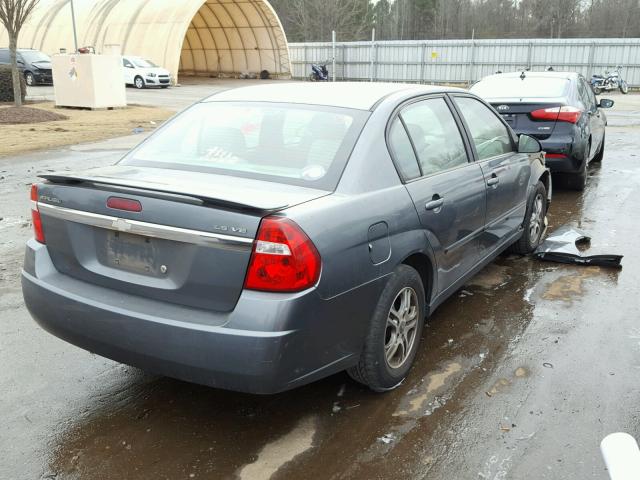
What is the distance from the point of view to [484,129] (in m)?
5.02

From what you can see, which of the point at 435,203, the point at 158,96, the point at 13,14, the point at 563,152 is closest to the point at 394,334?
the point at 435,203

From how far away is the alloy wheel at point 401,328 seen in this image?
11.5ft

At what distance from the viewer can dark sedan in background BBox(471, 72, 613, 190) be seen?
8.25 meters

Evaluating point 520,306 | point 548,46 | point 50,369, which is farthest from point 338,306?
point 548,46

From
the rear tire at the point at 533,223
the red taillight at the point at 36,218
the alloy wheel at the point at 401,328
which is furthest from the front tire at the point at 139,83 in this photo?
the alloy wheel at the point at 401,328

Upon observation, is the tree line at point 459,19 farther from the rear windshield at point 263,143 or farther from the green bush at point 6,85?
the rear windshield at point 263,143

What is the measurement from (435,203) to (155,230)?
1.74 meters

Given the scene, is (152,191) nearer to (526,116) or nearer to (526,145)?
(526,145)

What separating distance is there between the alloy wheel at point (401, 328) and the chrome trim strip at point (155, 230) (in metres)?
1.06

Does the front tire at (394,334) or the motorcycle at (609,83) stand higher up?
the motorcycle at (609,83)

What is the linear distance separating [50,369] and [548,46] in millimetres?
38414

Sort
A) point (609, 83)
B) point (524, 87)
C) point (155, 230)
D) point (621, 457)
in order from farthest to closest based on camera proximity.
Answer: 1. point (609, 83)
2. point (524, 87)
3. point (155, 230)
4. point (621, 457)

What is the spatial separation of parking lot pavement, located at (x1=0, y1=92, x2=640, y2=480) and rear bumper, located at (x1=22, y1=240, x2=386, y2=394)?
0.31 metres

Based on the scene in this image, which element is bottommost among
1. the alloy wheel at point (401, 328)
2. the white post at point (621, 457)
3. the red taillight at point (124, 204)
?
the alloy wheel at point (401, 328)
